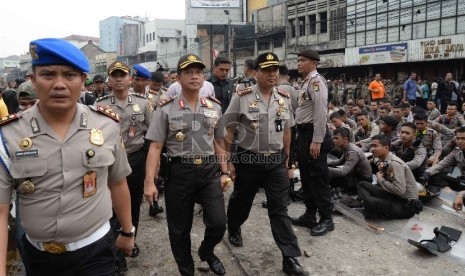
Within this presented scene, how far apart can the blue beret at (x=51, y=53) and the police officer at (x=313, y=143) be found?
2.71 m

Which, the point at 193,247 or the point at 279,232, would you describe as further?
the point at 193,247

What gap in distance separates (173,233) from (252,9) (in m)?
39.1

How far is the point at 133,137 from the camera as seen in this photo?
12.3 feet

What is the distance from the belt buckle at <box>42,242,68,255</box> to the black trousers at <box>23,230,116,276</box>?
2cm

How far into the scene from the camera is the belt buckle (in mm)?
1808

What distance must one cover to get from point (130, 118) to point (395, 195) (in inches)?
123

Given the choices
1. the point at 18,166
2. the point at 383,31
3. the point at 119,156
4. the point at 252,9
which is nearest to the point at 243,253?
the point at 119,156

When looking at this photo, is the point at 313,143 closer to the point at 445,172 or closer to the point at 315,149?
the point at 315,149

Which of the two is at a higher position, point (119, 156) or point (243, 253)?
point (119, 156)

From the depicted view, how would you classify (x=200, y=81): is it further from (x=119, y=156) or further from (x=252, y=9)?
(x=252, y=9)

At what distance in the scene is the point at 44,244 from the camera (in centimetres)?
181

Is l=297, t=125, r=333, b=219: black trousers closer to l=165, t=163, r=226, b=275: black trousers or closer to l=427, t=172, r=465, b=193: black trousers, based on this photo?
l=165, t=163, r=226, b=275: black trousers

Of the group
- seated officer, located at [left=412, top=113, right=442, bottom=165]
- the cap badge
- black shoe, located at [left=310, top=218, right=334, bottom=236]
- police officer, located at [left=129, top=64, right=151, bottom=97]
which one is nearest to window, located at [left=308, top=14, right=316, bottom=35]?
seated officer, located at [left=412, top=113, right=442, bottom=165]

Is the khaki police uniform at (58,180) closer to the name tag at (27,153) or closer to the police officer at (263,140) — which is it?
the name tag at (27,153)
